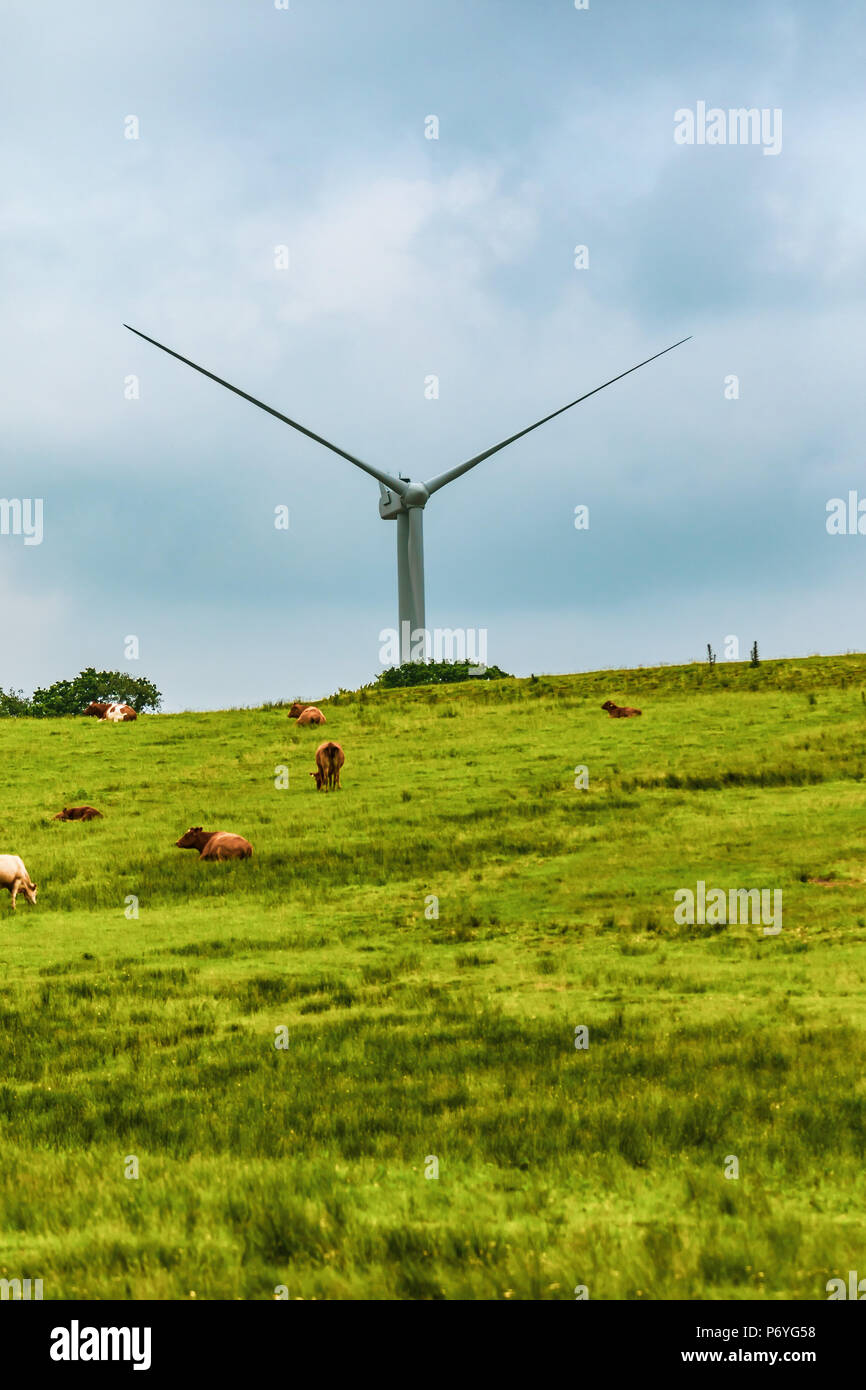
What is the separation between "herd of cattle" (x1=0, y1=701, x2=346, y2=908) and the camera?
28.3m

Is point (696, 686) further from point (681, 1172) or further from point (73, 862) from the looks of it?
point (681, 1172)

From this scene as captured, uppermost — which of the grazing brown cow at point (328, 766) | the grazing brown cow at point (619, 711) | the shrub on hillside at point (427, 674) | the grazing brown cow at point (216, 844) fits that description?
the shrub on hillside at point (427, 674)

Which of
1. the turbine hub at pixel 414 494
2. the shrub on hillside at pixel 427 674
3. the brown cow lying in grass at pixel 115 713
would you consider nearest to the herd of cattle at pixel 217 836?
the brown cow lying in grass at pixel 115 713

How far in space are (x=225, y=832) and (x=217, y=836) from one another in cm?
106

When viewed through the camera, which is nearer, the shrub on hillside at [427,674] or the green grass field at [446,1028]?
the green grass field at [446,1028]

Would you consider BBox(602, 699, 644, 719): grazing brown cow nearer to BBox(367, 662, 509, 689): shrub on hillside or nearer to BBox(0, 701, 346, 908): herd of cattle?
BBox(0, 701, 346, 908): herd of cattle

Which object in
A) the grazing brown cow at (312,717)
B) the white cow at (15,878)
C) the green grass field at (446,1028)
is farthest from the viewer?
the grazing brown cow at (312,717)

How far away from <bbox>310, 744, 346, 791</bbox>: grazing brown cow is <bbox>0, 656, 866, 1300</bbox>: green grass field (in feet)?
4.52

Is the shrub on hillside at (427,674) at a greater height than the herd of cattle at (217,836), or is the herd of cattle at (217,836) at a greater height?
the shrub on hillside at (427,674)

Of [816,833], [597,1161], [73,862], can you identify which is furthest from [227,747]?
[597,1161]

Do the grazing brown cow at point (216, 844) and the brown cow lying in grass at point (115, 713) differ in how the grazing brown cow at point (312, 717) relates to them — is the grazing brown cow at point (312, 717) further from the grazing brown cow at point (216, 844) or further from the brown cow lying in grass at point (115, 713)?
the grazing brown cow at point (216, 844)

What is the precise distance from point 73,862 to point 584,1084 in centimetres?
2102

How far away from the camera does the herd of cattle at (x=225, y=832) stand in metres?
28.3

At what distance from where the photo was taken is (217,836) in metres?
32.2
